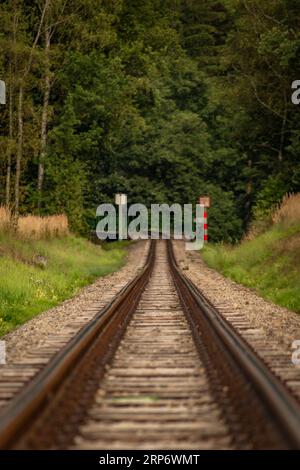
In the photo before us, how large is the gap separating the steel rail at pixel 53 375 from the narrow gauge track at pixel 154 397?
12mm

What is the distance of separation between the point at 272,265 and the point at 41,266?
7.08m

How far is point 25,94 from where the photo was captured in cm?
3306

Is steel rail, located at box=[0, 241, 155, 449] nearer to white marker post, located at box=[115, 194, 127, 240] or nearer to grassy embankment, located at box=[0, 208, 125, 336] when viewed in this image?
grassy embankment, located at box=[0, 208, 125, 336]

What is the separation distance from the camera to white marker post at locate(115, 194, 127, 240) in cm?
4984

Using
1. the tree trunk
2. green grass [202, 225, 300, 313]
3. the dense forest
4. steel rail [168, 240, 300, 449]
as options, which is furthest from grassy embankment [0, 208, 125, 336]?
green grass [202, 225, 300, 313]

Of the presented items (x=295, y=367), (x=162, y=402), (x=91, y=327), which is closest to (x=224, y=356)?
(x=295, y=367)

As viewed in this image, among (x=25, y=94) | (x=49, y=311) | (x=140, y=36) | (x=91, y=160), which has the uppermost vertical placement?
(x=140, y=36)

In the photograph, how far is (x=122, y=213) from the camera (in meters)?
55.2

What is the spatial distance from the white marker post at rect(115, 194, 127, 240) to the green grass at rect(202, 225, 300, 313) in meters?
21.4

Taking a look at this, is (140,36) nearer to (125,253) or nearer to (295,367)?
(125,253)

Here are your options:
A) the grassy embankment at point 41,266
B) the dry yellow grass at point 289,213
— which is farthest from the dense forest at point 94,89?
the dry yellow grass at point 289,213

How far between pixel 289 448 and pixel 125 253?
3448 centimetres

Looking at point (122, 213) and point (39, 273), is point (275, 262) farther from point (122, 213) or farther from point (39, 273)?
point (122, 213)

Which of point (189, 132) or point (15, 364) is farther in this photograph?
point (189, 132)
